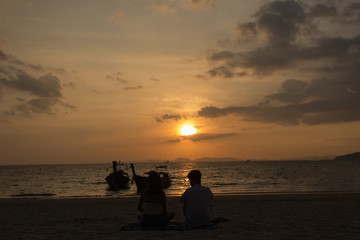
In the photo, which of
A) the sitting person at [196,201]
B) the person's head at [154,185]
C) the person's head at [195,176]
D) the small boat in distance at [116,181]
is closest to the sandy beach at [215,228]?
the sitting person at [196,201]

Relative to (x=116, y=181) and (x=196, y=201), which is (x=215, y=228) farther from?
(x=116, y=181)

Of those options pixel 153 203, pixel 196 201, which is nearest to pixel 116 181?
pixel 153 203

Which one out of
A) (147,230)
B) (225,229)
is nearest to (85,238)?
(147,230)

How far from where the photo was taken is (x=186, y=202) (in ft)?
31.7

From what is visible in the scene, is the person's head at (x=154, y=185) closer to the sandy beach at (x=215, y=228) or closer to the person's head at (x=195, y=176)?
the person's head at (x=195, y=176)

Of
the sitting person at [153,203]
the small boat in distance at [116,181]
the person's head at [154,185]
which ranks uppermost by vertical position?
the person's head at [154,185]

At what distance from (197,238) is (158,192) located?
1638 millimetres

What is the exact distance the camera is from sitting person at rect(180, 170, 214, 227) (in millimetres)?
9446

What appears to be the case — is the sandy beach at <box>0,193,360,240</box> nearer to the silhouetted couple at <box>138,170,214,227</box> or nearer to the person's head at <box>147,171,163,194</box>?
the silhouetted couple at <box>138,170,214,227</box>

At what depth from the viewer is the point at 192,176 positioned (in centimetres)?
944

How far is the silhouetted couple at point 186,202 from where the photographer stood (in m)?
9.42

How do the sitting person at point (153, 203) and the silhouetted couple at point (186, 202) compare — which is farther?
the silhouetted couple at point (186, 202)

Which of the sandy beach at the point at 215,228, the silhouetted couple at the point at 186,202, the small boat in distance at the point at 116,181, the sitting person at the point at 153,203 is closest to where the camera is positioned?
the sandy beach at the point at 215,228

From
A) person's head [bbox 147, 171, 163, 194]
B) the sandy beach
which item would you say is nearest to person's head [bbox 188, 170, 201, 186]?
person's head [bbox 147, 171, 163, 194]
